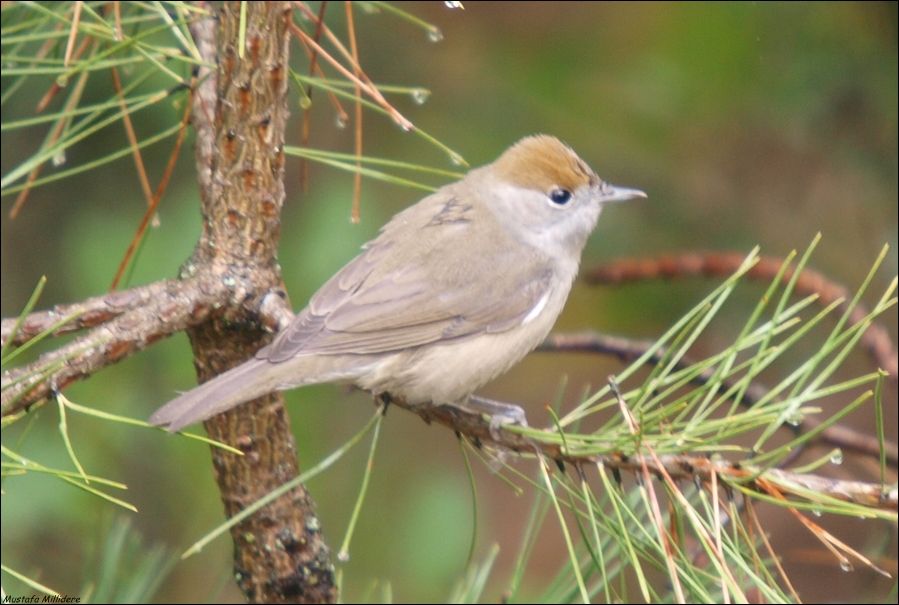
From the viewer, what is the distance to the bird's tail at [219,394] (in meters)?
2.17

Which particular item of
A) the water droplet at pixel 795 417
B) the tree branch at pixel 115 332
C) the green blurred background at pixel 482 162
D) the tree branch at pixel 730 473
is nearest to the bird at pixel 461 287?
the tree branch at pixel 115 332

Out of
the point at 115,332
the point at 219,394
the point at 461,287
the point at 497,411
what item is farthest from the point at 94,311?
the point at 461,287

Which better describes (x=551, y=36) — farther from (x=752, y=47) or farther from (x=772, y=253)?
(x=772, y=253)

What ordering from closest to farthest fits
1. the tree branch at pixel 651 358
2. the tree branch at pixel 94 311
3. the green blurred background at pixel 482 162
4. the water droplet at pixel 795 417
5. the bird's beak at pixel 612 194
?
1. the water droplet at pixel 795 417
2. the tree branch at pixel 94 311
3. the tree branch at pixel 651 358
4. the bird's beak at pixel 612 194
5. the green blurred background at pixel 482 162

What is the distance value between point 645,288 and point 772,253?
496mm

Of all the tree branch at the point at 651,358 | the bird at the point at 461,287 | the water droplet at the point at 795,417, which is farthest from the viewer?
the bird at the point at 461,287

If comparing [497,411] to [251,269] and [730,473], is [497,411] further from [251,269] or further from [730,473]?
[730,473]

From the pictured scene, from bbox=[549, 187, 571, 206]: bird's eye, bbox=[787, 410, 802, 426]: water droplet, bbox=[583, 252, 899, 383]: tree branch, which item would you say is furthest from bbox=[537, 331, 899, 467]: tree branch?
bbox=[787, 410, 802, 426]: water droplet

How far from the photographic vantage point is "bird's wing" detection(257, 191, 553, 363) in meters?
2.93

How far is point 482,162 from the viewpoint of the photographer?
4.23 m

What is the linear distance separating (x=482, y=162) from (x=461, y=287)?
1187 mm

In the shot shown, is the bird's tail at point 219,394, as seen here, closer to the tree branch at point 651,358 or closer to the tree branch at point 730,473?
the tree branch at point 730,473

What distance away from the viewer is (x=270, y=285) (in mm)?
2320

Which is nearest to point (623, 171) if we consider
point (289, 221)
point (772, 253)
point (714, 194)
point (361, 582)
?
point (714, 194)
